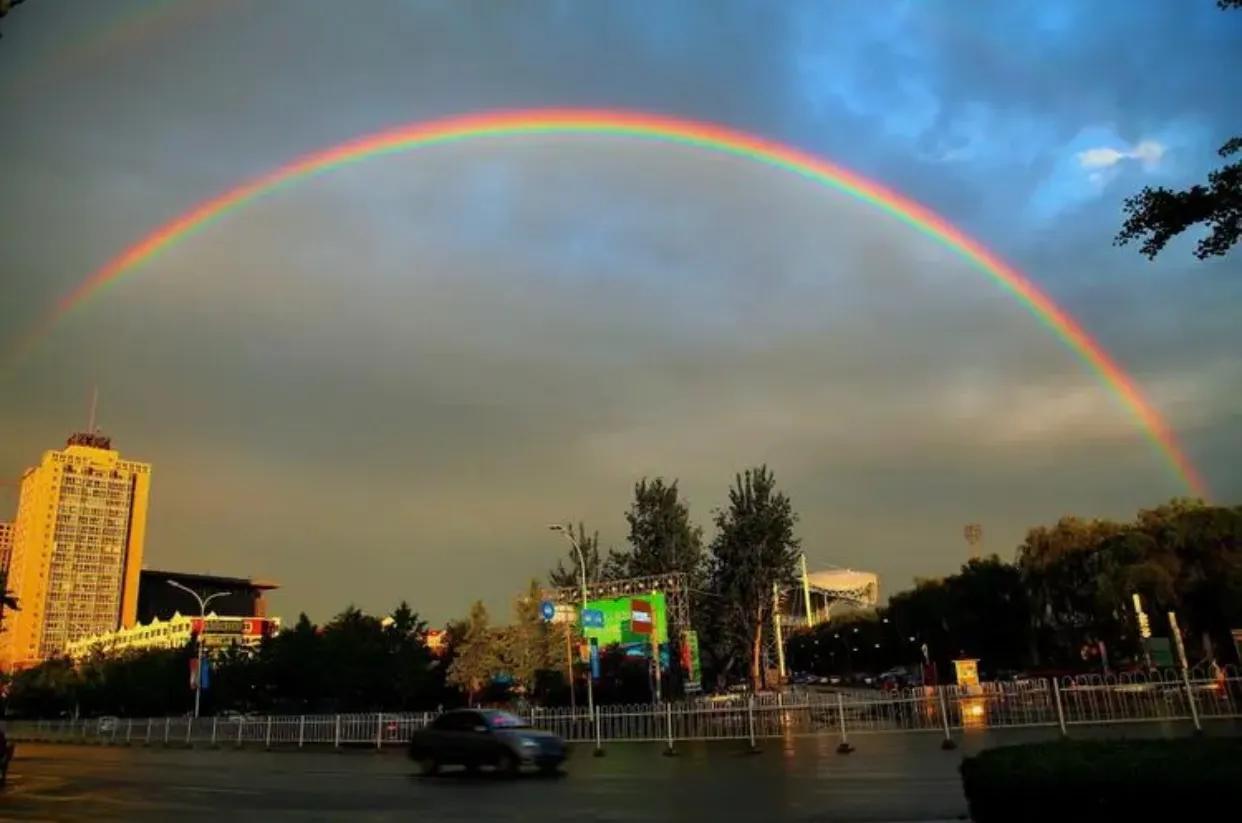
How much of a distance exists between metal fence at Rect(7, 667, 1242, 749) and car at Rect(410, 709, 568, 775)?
5.82 m

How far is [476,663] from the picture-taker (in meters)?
54.3

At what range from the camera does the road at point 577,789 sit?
13438 mm

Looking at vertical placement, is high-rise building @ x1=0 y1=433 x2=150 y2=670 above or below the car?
above

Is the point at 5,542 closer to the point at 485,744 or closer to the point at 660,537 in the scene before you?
the point at 660,537

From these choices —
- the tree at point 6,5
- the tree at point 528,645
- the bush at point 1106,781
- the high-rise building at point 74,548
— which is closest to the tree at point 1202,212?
the bush at point 1106,781

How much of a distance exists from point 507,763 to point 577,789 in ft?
14.2

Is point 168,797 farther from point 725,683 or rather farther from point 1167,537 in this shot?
point 1167,537

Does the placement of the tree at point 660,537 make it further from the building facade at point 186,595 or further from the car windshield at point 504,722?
the building facade at point 186,595

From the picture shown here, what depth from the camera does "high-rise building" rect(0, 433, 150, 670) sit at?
130 m

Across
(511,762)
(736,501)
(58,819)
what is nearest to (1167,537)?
(736,501)

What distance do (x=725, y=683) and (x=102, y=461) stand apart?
11425 cm

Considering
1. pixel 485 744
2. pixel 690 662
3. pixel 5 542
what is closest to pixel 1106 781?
pixel 485 744

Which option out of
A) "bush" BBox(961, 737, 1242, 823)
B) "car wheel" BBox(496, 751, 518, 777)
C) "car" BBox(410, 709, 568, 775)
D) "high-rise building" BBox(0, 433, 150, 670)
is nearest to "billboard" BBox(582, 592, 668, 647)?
"car" BBox(410, 709, 568, 775)

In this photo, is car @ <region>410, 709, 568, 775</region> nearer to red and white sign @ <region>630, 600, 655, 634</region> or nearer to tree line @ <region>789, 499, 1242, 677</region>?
red and white sign @ <region>630, 600, 655, 634</region>
